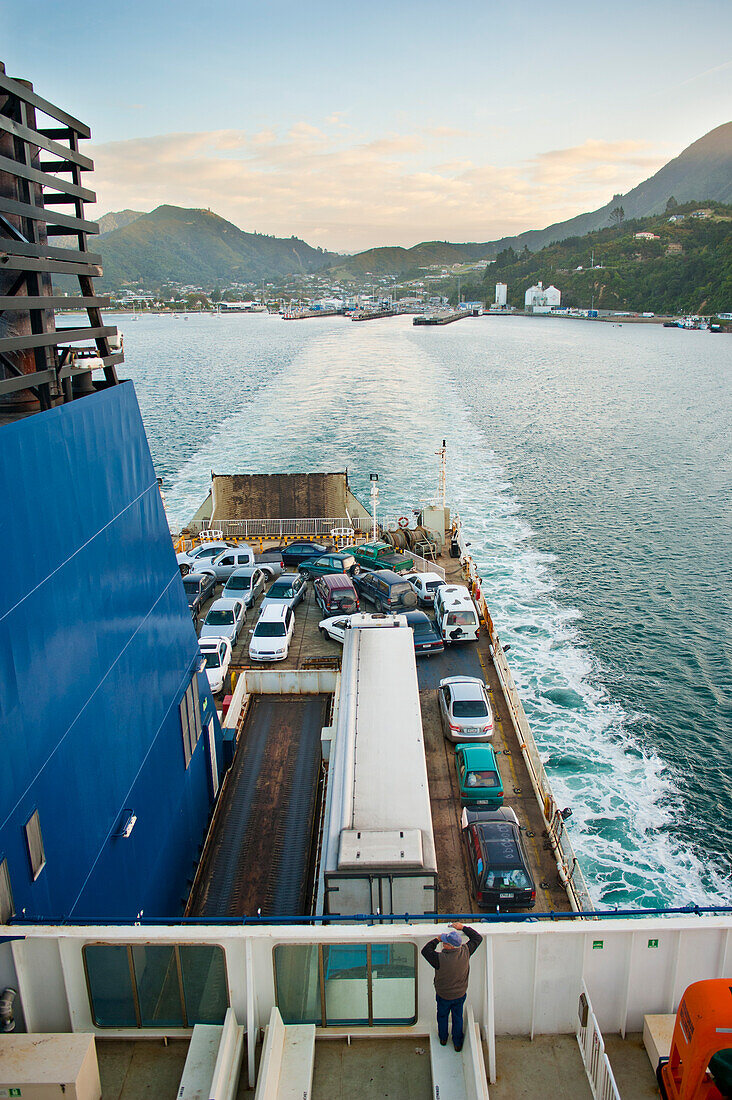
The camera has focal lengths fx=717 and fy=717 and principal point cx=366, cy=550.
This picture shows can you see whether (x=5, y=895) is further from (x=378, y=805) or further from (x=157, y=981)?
(x=378, y=805)

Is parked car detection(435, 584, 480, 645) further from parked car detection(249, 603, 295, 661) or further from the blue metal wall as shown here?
the blue metal wall

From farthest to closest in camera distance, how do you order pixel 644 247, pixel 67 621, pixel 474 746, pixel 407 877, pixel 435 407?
1. pixel 644 247
2. pixel 435 407
3. pixel 474 746
4. pixel 407 877
5. pixel 67 621

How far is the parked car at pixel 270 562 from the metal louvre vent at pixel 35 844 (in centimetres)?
1778

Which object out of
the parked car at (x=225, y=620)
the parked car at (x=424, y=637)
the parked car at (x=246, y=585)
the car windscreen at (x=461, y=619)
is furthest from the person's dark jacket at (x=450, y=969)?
the parked car at (x=246, y=585)

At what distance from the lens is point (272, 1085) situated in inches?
179

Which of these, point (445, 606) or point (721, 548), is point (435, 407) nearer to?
point (721, 548)

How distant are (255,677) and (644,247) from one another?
8183 inches

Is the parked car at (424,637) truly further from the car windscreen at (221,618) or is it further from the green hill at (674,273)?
the green hill at (674,273)

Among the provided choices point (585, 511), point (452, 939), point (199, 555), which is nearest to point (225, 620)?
point (199, 555)

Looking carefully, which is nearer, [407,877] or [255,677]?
[407,877]

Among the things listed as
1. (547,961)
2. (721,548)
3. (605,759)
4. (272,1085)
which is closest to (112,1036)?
(272,1085)

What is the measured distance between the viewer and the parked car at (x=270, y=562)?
79.0ft

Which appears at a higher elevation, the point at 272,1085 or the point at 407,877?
the point at 272,1085

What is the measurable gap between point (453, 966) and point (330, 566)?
1899cm
